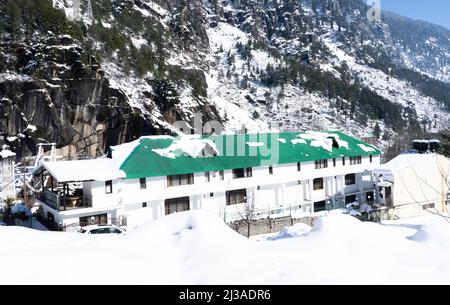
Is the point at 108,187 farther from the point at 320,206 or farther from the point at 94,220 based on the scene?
the point at 320,206

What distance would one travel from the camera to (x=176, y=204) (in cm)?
2798

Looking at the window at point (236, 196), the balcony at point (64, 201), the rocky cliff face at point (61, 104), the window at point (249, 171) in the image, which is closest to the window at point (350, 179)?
the window at point (249, 171)

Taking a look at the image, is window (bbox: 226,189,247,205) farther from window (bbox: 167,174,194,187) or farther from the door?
the door

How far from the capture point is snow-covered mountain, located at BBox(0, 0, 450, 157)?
45906 mm

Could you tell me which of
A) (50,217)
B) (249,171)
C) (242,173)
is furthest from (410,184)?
(50,217)

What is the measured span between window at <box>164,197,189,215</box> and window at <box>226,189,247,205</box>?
12.7 feet

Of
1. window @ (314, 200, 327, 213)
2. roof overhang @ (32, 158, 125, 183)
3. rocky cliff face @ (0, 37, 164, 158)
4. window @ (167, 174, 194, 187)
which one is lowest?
window @ (314, 200, 327, 213)

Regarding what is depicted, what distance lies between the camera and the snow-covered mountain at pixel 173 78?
45906mm

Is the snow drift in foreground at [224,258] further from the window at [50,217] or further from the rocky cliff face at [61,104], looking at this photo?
the rocky cliff face at [61,104]

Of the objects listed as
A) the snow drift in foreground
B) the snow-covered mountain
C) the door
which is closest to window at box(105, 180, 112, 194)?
the door

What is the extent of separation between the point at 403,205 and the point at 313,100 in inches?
3702

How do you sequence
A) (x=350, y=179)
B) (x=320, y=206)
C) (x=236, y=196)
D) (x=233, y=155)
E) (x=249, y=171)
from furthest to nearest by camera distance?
(x=350, y=179), (x=320, y=206), (x=233, y=155), (x=249, y=171), (x=236, y=196)

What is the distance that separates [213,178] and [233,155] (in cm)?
347

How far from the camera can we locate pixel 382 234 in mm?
8859
